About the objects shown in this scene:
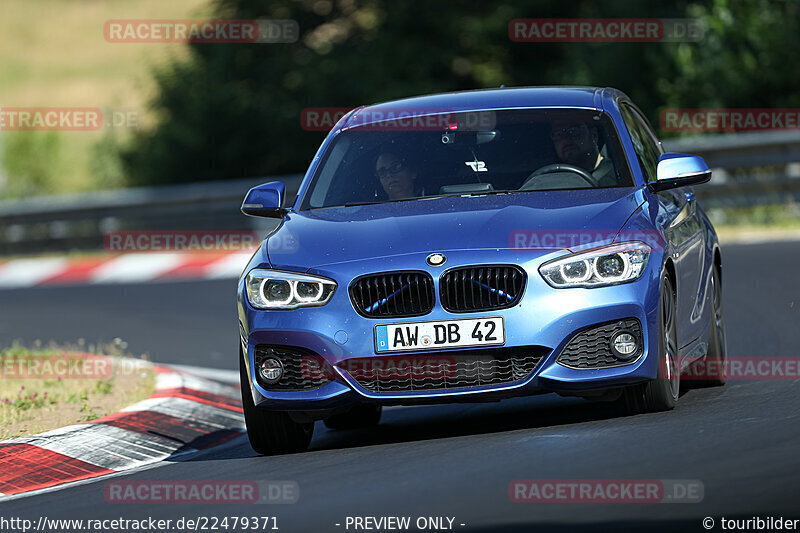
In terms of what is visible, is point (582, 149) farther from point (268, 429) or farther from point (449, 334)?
point (268, 429)

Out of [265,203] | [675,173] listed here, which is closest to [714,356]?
[675,173]

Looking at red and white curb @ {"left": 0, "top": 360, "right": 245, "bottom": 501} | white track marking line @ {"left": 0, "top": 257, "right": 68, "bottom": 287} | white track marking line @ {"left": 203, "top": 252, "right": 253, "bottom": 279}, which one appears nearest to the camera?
red and white curb @ {"left": 0, "top": 360, "right": 245, "bottom": 501}

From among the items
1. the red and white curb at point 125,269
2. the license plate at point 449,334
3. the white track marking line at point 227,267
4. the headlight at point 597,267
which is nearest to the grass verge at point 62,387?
the license plate at point 449,334

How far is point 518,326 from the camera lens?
708 centimetres

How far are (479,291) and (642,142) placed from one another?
84.9 inches

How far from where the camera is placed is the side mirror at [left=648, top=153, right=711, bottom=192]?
26.5 feet

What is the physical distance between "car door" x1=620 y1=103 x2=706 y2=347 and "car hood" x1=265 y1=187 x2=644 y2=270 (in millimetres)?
297

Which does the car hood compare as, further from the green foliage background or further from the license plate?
the green foliage background

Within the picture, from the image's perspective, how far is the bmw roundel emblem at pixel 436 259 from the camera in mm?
7188

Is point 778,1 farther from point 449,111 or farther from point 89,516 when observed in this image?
point 89,516

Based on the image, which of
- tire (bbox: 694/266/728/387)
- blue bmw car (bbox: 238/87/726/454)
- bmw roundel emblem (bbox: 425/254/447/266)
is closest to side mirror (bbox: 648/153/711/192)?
blue bmw car (bbox: 238/87/726/454)

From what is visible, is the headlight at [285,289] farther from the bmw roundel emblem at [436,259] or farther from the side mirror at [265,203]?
the side mirror at [265,203]

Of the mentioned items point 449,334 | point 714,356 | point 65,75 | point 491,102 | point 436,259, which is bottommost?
point 714,356

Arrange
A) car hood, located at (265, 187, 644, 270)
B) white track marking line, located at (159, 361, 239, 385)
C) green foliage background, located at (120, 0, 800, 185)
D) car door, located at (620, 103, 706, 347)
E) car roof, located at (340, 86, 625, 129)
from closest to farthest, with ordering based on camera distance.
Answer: car hood, located at (265, 187, 644, 270), car door, located at (620, 103, 706, 347), car roof, located at (340, 86, 625, 129), white track marking line, located at (159, 361, 239, 385), green foliage background, located at (120, 0, 800, 185)
